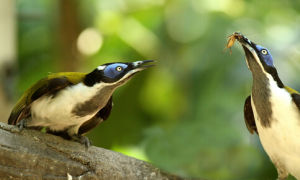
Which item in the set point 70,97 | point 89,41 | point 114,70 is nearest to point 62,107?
point 70,97

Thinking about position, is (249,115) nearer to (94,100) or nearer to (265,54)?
(265,54)

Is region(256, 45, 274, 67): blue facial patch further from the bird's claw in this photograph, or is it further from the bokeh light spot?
the bokeh light spot

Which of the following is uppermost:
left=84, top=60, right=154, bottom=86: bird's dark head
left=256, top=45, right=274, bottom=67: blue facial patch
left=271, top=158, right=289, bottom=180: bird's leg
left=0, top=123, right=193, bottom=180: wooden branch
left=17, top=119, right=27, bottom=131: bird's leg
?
left=256, top=45, right=274, bottom=67: blue facial patch

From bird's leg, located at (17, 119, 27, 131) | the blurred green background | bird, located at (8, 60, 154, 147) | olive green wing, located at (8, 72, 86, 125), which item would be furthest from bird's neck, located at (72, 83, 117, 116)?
the blurred green background

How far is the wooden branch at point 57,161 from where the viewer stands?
3.52 meters

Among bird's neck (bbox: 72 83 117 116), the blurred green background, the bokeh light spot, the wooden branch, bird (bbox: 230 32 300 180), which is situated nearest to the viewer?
the wooden branch

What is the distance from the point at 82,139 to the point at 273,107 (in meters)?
1.46

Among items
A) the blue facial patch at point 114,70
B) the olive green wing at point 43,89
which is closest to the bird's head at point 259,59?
the blue facial patch at point 114,70

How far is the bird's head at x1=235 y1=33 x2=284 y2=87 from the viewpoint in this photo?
3.83m

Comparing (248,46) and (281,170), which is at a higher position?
(248,46)

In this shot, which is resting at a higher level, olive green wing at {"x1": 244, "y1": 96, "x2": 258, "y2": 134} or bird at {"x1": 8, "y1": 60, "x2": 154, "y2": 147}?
bird at {"x1": 8, "y1": 60, "x2": 154, "y2": 147}

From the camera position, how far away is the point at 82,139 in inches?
165

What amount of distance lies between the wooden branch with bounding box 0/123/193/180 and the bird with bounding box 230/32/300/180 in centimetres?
78

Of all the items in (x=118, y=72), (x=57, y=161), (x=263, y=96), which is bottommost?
(x=57, y=161)
